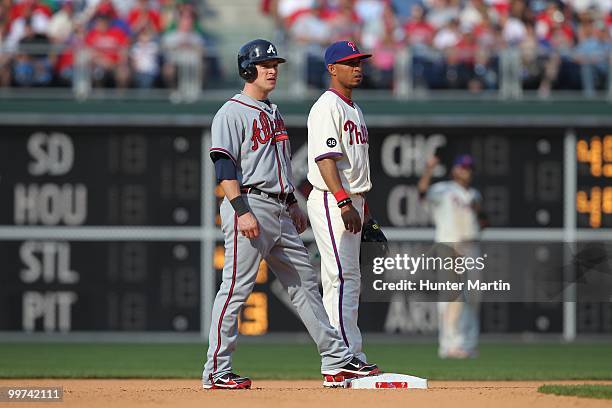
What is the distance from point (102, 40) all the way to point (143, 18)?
0.70m

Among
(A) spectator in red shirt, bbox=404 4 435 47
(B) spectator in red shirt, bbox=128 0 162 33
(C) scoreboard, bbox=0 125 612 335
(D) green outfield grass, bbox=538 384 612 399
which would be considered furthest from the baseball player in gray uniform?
(B) spectator in red shirt, bbox=128 0 162 33

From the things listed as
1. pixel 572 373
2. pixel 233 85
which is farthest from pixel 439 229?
pixel 233 85

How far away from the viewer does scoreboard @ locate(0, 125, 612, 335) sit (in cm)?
1605

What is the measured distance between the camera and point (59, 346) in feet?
52.8

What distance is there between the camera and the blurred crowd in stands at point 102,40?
16.7 metres

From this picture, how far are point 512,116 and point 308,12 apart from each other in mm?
3269

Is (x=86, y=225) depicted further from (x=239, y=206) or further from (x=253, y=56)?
(x=239, y=206)

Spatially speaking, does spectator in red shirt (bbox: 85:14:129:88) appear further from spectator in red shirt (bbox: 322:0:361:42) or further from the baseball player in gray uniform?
the baseball player in gray uniform

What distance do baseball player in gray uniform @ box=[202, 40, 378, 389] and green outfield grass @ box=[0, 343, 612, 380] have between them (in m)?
2.89

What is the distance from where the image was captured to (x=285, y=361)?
1400 cm

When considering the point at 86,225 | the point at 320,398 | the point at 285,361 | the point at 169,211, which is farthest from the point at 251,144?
the point at 86,225

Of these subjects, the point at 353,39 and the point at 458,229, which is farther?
the point at 353,39

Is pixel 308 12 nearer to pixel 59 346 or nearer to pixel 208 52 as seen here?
pixel 208 52

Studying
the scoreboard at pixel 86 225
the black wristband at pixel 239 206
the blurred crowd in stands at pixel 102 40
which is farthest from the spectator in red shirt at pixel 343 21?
the black wristband at pixel 239 206
